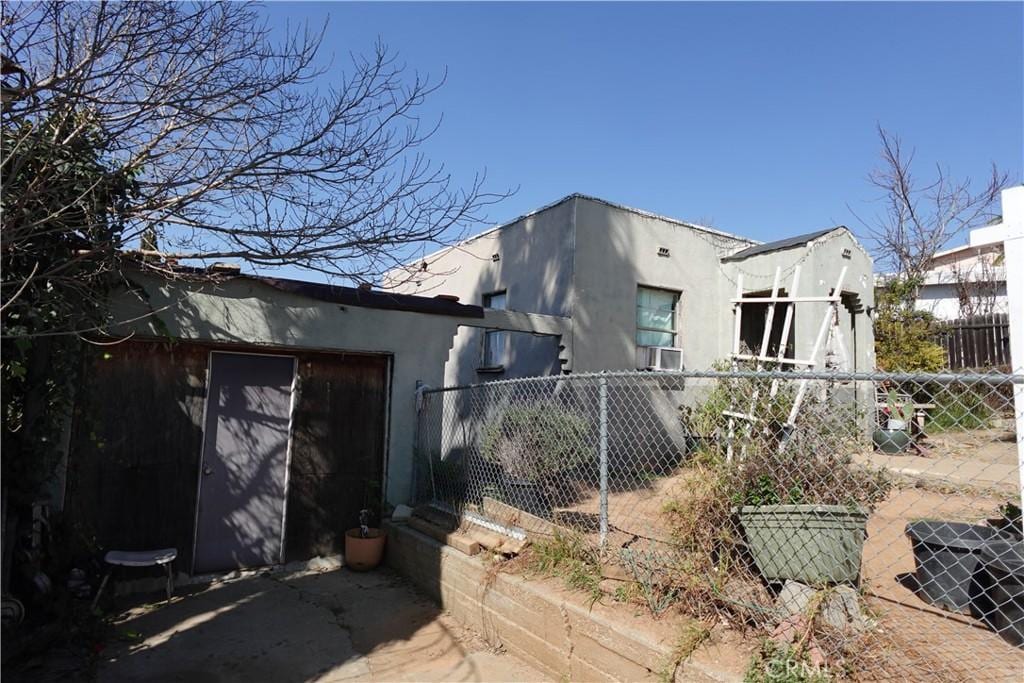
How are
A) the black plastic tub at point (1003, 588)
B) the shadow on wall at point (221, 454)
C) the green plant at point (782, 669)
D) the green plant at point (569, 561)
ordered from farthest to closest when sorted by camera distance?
the shadow on wall at point (221, 454), the green plant at point (569, 561), the black plastic tub at point (1003, 588), the green plant at point (782, 669)

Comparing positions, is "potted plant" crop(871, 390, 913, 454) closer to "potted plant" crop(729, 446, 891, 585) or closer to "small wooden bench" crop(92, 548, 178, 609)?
"potted plant" crop(729, 446, 891, 585)

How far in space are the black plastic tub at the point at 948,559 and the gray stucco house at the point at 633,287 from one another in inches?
179

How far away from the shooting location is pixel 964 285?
15.2 m

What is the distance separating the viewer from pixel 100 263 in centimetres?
454

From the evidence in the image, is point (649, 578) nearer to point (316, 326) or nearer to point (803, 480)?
point (803, 480)

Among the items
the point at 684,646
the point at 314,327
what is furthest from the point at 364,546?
the point at 684,646

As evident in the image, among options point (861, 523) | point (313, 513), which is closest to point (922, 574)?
point (861, 523)

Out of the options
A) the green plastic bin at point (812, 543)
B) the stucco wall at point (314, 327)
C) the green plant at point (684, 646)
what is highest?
the stucco wall at point (314, 327)

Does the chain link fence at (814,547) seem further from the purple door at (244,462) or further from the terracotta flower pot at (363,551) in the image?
the purple door at (244,462)

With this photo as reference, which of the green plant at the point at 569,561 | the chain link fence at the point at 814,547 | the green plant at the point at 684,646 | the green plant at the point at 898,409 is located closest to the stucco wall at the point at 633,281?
the green plant at the point at 898,409

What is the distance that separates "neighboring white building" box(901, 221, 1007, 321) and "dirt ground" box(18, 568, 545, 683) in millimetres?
14029

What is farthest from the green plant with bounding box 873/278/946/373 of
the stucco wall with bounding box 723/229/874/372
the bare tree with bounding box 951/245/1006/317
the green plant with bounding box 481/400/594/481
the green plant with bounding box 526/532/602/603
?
the green plant with bounding box 526/532/602/603

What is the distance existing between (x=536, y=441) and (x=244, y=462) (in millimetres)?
3055

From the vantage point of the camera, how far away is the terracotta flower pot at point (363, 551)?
19.6ft
